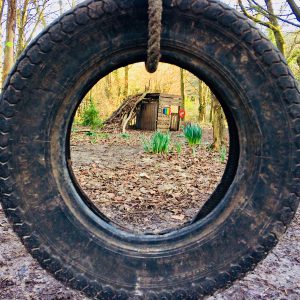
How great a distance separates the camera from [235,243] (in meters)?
1.11

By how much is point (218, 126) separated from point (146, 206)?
401cm

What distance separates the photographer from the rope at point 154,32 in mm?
1031

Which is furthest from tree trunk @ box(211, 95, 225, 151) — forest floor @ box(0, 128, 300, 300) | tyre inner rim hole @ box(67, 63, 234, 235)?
forest floor @ box(0, 128, 300, 300)

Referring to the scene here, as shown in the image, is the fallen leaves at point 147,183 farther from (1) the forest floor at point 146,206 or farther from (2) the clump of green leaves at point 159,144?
(2) the clump of green leaves at point 159,144

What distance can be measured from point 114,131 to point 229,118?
35.7ft

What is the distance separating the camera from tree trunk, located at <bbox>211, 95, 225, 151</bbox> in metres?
6.99

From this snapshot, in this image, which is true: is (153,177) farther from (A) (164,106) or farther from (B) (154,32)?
(A) (164,106)

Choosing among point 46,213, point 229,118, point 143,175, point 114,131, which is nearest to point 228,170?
point 229,118

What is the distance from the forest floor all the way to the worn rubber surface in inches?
13.8

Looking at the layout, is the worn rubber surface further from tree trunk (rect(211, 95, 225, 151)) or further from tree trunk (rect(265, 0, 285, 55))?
tree trunk (rect(265, 0, 285, 55))

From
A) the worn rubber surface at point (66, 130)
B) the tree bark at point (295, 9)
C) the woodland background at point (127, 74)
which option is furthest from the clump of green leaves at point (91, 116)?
the worn rubber surface at point (66, 130)

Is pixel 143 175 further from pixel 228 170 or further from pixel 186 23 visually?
pixel 186 23

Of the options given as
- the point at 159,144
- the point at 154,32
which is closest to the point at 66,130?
the point at 154,32

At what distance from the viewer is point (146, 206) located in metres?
3.43
